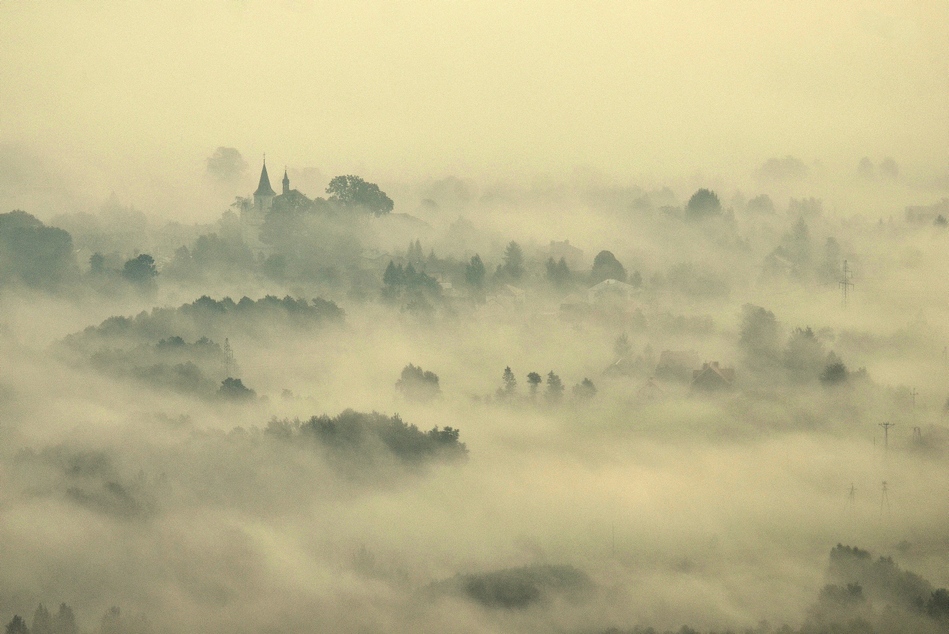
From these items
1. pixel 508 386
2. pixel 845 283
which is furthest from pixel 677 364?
pixel 845 283

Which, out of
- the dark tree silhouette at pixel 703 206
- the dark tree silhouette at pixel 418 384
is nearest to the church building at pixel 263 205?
the dark tree silhouette at pixel 418 384

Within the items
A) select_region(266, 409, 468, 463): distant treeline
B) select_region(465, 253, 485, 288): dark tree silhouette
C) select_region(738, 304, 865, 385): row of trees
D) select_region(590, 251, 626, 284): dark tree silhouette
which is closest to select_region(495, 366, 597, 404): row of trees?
select_region(266, 409, 468, 463): distant treeline

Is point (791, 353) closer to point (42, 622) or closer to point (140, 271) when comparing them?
point (140, 271)

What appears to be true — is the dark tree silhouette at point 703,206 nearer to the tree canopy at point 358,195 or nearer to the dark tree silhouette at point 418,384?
the tree canopy at point 358,195

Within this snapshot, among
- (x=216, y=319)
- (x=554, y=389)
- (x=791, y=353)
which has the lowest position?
(x=554, y=389)

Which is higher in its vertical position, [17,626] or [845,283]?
[845,283]

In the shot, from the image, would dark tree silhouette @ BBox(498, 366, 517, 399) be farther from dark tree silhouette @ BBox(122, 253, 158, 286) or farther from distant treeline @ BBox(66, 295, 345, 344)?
dark tree silhouette @ BBox(122, 253, 158, 286)
